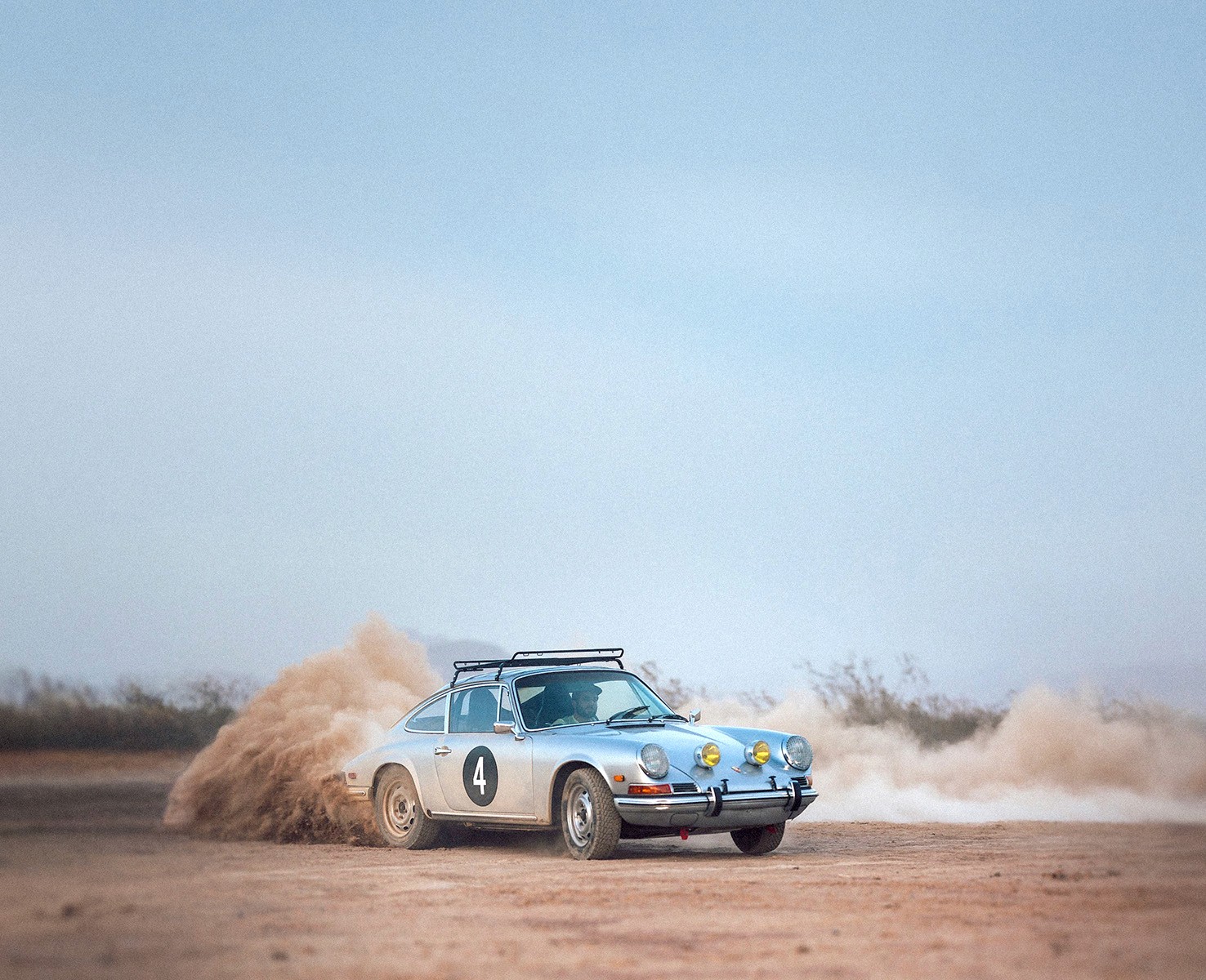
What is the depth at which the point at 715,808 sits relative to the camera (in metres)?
12.5

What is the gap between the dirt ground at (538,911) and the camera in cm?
704

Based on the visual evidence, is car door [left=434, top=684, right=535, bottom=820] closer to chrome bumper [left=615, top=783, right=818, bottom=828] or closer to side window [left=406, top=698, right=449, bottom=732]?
side window [left=406, top=698, right=449, bottom=732]

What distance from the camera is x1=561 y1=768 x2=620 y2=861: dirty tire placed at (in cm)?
1249

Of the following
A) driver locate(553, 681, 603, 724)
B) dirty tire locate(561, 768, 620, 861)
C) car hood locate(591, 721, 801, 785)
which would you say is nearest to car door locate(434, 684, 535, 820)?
dirty tire locate(561, 768, 620, 861)

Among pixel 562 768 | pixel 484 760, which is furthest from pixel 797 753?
pixel 484 760

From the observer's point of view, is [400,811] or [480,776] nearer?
[480,776]

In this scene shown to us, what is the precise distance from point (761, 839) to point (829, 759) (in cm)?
974

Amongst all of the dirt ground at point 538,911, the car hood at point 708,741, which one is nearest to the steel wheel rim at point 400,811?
the car hood at point 708,741

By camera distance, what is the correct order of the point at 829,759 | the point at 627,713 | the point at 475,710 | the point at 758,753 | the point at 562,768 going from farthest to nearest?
the point at 829,759
the point at 475,710
the point at 627,713
the point at 562,768
the point at 758,753

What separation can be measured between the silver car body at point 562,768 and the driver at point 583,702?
0.42ft

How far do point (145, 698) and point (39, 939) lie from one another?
4.27m

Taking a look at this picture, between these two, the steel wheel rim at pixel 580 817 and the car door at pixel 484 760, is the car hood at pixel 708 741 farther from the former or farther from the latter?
the car door at pixel 484 760

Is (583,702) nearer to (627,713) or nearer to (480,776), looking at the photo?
(627,713)

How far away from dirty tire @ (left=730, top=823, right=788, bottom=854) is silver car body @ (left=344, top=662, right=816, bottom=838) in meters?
0.35
